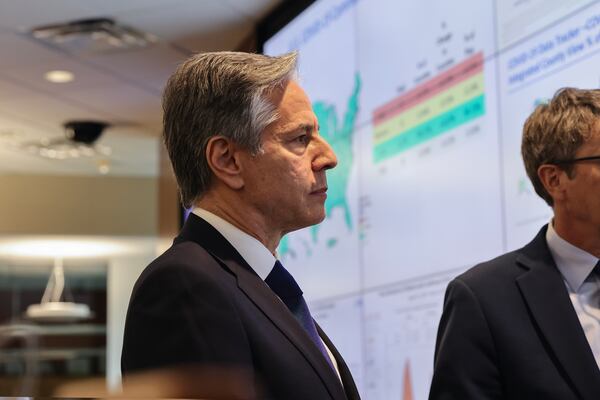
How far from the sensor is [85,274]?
12.5 meters

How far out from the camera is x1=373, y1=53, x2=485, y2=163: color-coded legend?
3035mm

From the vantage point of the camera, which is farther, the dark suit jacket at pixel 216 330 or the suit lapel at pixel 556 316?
the suit lapel at pixel 556 316

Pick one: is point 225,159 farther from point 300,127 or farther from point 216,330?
point 216,330

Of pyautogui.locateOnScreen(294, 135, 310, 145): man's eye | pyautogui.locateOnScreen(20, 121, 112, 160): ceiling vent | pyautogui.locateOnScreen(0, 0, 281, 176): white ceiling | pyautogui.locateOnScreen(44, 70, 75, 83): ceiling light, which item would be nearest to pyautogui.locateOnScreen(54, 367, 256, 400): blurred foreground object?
pyautogui.locateOnScreen(294, 135, 310, 145): man's eye

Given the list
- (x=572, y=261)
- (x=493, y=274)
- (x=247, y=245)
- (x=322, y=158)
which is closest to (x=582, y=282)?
(x=572, y=261)

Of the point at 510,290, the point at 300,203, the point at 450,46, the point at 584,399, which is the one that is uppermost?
the point at 450,46

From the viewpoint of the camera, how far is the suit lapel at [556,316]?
1.67 m

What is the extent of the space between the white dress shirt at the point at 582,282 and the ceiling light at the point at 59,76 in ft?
15.4

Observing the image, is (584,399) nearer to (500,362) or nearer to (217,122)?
(500,362)

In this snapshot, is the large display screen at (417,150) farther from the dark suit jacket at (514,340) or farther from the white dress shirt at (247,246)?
the white dress shirt at (247,246)

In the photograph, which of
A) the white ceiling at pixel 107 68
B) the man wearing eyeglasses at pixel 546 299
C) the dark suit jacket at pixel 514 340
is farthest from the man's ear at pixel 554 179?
the white ceiling at pixel 107 68

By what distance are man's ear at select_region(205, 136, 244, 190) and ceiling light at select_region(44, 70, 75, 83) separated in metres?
4.72

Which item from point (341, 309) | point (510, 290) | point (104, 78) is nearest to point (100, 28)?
point (104, 78)

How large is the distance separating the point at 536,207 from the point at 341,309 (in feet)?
4.44
